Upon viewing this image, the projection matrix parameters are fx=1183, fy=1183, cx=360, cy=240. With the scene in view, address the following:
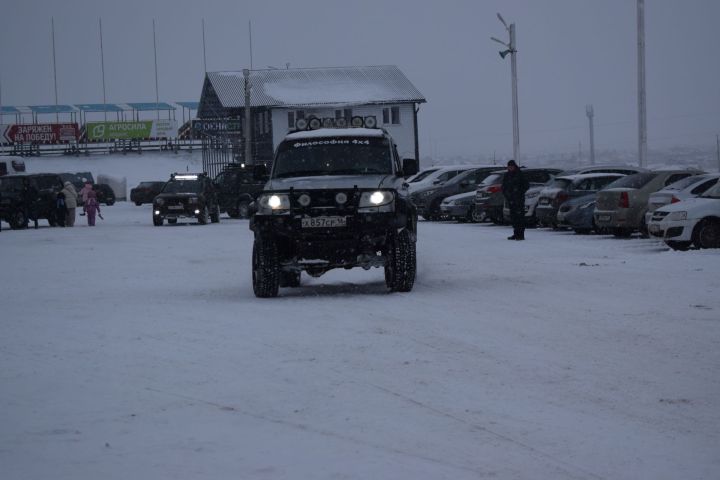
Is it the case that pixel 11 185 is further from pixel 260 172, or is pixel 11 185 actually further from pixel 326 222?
pixel 326 222

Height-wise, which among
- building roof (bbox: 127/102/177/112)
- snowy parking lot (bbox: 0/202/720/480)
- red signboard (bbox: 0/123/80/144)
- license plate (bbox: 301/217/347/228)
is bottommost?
snowy parking lot (bbox: 0/202/720/480)

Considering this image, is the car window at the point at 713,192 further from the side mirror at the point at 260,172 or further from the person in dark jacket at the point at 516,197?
the side mirror at the point at 260,172

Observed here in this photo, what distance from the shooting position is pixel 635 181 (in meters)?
25.4

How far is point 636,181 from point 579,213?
2.07 m

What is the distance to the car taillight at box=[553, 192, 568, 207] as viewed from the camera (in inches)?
1100

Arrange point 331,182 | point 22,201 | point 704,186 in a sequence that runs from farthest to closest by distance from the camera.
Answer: point 22,201
point 704,186
point 331,182

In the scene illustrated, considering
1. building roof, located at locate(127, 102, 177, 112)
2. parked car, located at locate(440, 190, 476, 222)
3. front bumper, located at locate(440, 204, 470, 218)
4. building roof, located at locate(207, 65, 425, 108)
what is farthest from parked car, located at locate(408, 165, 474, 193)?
building roof, located at locate(127, 102, 177, 112)

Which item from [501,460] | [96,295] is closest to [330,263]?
[96,295]

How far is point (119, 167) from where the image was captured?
319 feet

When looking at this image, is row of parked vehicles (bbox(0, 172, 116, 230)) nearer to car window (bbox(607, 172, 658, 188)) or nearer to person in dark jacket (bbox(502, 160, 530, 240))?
person in dark jacket (bbox(502, 160, 530, 240))

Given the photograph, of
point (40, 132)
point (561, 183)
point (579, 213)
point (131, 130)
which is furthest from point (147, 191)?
point (131, 130)

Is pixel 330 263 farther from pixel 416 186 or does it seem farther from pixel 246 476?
pixel 416 186

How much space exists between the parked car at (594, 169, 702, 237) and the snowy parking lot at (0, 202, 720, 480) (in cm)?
821

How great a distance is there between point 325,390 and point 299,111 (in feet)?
223
